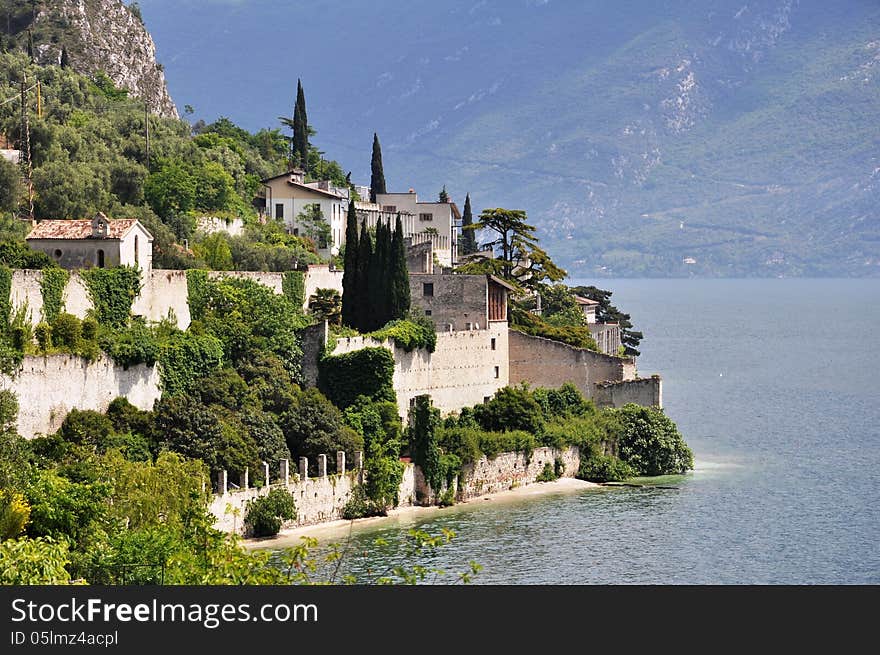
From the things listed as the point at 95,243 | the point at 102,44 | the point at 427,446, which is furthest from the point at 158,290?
the point at 102,44

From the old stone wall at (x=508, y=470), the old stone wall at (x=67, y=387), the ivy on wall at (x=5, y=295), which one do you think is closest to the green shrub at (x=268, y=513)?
the old stone wall at (x=67, y=387)

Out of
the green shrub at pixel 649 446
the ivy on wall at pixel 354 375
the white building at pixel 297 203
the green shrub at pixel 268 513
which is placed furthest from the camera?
the white building at pixel 297 203

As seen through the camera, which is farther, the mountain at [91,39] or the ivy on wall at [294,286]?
the mountain at [91,39]

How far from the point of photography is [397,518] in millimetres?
55000

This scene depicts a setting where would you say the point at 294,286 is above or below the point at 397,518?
above

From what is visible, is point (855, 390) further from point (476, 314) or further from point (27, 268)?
point (27, 268)

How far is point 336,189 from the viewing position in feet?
299

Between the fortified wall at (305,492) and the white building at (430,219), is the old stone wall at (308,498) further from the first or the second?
the white building at (430,219)

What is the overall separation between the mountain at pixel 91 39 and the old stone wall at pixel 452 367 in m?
37.1

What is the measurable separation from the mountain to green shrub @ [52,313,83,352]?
47.7m

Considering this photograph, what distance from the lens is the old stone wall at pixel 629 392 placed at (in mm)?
68562

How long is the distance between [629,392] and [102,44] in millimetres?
46431

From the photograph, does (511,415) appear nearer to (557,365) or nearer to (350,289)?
(557,365)

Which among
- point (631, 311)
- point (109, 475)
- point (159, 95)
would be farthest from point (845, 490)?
point (631, 311)
